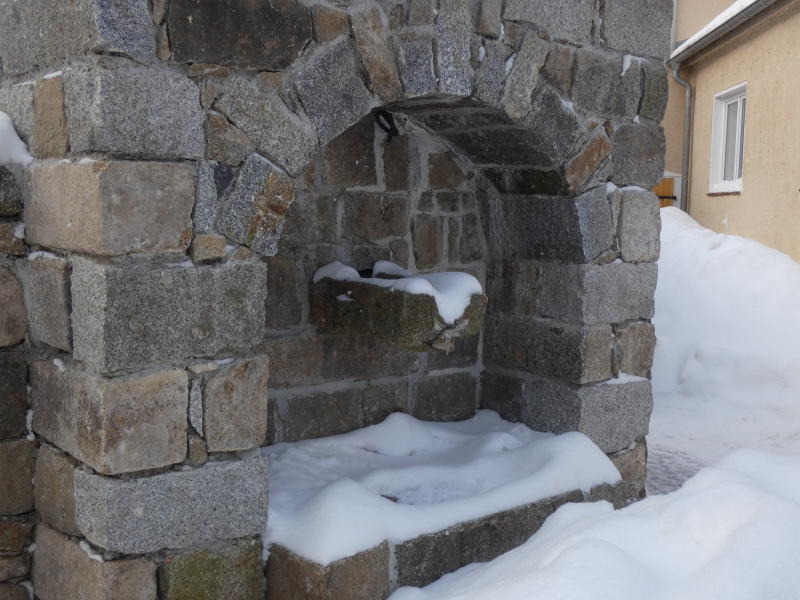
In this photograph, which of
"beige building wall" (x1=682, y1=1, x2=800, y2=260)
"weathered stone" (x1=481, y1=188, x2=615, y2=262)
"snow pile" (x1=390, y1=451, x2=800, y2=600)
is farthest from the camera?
"beige building wall" (x1=682, y1=1, x2=800, y2=260)

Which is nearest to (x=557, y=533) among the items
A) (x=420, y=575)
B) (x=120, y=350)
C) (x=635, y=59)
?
(x=420, y=575)

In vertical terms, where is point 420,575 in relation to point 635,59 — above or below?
below

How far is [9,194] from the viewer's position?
260 cm

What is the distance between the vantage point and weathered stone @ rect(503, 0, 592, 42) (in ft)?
9.94

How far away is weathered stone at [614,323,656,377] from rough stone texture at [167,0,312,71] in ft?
6.14

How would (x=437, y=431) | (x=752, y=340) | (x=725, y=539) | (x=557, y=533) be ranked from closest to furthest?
(x=725, y=539) < (x=557, y=533) < (x=437, y=431) < (x=752, y=340)

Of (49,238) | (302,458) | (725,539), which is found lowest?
(302,458)

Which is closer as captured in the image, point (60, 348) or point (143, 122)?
point (143, 122)

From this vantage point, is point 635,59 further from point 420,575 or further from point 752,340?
Answer: point 752,340

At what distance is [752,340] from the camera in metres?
6.65

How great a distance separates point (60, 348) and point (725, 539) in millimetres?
1854

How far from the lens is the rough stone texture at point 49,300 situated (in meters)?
2.43

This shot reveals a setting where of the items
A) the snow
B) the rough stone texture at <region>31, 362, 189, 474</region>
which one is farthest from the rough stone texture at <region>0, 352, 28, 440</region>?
the snow

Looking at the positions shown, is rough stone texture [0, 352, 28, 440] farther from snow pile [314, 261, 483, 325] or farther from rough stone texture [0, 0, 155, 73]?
snow pile [314, 261, 483, 325]
